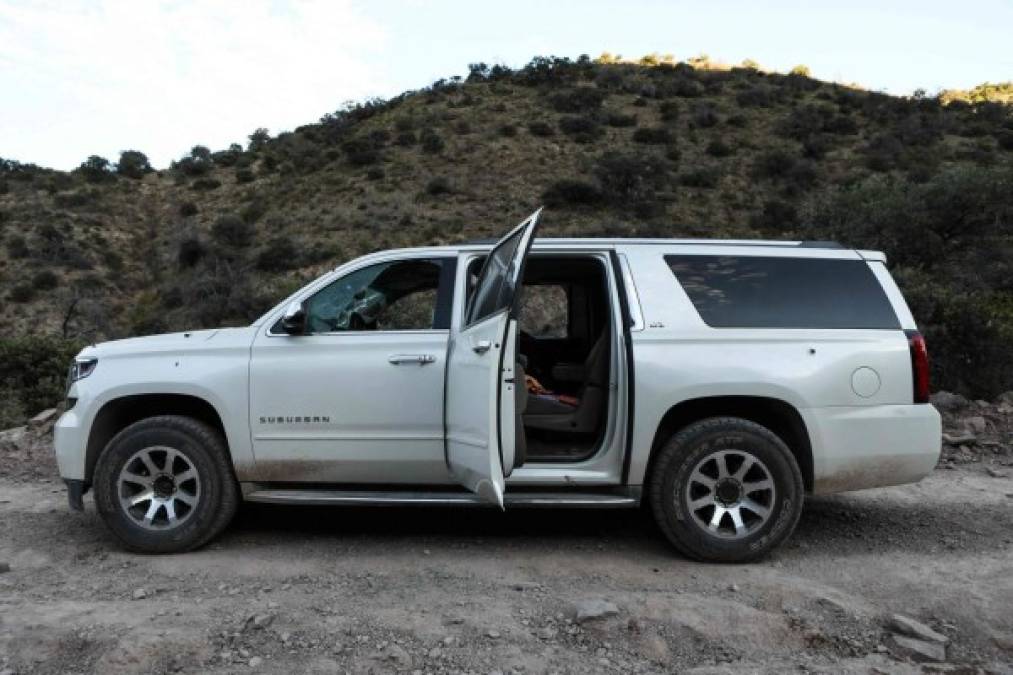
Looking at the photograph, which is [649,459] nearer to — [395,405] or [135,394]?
[395,405]

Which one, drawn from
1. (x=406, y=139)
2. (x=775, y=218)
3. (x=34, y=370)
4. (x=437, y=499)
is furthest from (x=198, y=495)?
(x=406, y=139)

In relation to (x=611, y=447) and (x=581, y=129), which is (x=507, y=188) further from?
(x=611, y=447)

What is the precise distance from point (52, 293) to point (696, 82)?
28.9 metres

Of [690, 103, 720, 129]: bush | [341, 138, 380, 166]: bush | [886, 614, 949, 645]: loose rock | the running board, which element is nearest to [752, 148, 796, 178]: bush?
[690, 103, 720, 129]: bush

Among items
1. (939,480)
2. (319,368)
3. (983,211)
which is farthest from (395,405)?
(983,211)

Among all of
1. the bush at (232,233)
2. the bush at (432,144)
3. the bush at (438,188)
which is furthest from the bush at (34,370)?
the bush at (432,144)

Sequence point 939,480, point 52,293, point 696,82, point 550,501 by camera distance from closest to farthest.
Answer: point 550,501 → point 939,480 → point 52,293 → point 696,82

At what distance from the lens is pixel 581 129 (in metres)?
33.7

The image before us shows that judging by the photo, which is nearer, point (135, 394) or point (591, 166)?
point (135, 394)

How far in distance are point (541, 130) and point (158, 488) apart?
30.3 meters

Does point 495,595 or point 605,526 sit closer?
point 495,595

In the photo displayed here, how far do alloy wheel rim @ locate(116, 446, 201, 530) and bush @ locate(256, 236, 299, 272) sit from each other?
20.8m

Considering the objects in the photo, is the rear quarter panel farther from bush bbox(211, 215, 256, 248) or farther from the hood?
bush bbox(211, 215, 256, 248)

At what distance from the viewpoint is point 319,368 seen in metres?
4.93
